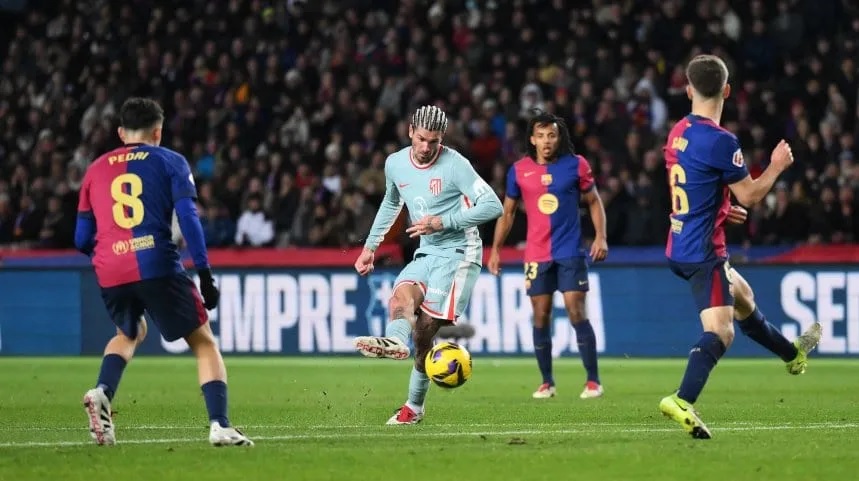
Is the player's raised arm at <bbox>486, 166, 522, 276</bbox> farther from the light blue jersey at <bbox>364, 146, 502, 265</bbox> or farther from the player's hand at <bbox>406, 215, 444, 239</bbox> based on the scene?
the player's hand at <bbox>406, 215, 444, 239</bbox>

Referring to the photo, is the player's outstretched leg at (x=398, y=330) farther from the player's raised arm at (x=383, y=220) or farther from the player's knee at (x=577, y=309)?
the player's knee at (x=577, y=309)

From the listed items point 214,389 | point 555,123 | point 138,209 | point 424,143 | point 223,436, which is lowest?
point 223,436

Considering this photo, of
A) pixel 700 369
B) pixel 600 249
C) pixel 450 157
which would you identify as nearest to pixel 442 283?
pixel 450 157

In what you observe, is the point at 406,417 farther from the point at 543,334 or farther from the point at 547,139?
the point at 547,139

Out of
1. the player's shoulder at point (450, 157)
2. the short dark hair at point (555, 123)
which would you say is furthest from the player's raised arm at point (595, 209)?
the player's shoulder at point (450, 157)

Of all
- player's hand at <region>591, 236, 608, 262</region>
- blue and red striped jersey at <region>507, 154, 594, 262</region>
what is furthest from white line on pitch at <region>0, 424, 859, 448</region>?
blue and red striped jersey at <region>507, 154, 594, 262</region>

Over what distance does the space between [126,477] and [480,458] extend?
185cm

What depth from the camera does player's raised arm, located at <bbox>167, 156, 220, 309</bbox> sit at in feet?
28.1

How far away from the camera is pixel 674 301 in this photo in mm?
20375

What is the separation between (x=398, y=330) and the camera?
10234mm

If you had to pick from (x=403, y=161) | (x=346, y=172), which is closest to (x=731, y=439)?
(x=403, y=161)

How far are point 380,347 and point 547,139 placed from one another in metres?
4.58

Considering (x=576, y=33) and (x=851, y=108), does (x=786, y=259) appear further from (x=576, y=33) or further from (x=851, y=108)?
(x=576, y=33)

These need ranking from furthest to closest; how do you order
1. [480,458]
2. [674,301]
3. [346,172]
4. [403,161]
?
1. [346,172]
2. [674,301]
3. [403,161]
4. [480,458]
